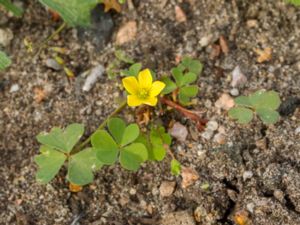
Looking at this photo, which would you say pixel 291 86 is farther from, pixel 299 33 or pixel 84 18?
pixel 84 18

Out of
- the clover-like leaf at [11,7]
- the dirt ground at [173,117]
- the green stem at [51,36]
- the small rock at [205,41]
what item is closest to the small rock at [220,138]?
the dirt ground at [173,117]

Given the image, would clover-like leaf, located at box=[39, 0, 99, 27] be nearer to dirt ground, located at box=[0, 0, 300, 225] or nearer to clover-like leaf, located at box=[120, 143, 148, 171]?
dirt ground, located at box=[0, 0, 300, 225]

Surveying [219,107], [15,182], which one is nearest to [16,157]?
[15,182]

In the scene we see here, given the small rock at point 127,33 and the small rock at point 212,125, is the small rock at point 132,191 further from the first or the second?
the small rock at point 127,33

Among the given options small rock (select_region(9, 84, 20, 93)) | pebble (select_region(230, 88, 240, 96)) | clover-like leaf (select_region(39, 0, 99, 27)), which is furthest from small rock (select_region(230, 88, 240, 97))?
small rock (select_region(9, 84, 20, 93))

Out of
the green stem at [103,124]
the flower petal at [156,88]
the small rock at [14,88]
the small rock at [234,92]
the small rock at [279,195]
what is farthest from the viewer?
the small rock at [14,88]
